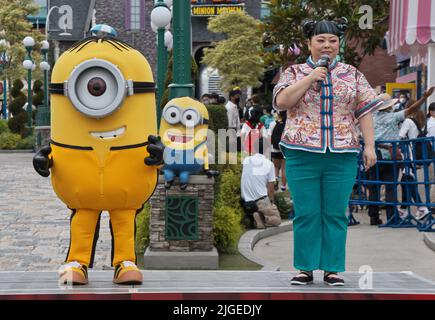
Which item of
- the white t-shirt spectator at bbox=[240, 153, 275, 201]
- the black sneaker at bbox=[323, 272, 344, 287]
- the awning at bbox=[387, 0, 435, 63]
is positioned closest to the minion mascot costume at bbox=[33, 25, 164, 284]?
the black sneaker at bbox=[323, 272, 344, 287]

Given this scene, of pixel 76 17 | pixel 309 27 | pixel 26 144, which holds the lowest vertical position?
pixel 26 144

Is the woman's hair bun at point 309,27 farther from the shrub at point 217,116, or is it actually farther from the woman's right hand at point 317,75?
the shrub at point 217,116

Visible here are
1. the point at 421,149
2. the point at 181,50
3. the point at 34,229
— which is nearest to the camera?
the point at 181,50

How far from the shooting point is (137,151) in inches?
204

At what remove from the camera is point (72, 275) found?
199 inches

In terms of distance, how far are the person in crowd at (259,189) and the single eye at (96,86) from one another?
6.07m

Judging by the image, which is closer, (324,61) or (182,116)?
(324,61)

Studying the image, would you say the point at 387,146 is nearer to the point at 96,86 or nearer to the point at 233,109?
the point at 96,86

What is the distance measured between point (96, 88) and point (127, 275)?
1.21 metres

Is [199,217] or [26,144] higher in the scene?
[199,217]

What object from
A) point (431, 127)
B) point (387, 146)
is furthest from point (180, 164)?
point (431, 127)

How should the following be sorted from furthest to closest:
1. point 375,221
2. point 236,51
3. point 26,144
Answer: point 236,51 < point 26,144 < point 375,221

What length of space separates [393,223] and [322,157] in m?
6.57
